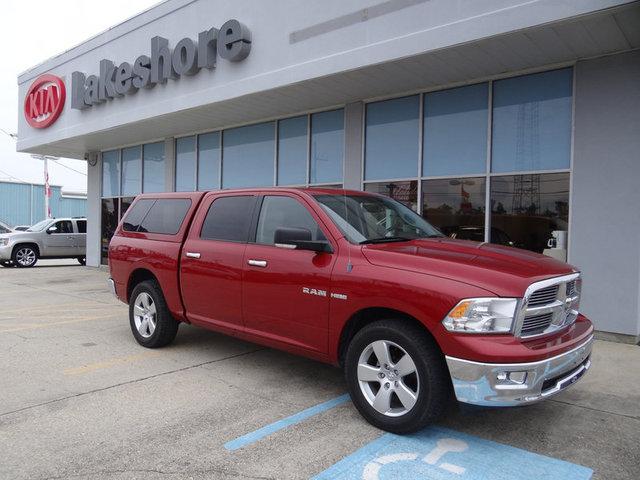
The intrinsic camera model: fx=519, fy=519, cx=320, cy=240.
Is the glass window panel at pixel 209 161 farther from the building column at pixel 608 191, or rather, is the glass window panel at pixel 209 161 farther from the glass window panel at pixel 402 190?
the building column at pixel 608 191

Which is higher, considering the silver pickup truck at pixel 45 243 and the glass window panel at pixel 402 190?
the glass window panel at pixel 402 190

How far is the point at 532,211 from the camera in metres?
7.97

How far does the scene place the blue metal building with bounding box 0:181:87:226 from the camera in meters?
43.9

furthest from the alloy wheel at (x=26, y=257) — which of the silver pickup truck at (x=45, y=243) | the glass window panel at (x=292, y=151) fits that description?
the glass window panel at (x=292, y=151)

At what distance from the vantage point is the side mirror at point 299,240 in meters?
4.20

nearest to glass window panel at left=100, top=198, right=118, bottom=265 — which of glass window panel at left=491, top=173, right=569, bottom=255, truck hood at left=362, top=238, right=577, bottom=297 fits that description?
glass window panel at left=491, top=173, right=569, bottom=255

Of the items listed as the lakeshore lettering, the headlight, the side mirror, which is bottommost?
the headlight

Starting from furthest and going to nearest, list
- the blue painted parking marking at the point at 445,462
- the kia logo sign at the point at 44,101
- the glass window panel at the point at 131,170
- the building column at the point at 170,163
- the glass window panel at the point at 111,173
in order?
the glass window panel at the point at 111,173 → the glass window panel at the point at 131,170 → the kia logo sign at the point at 44,101 → the building column at the point at 170,163 → the blue painted parking marking at the point at 445,462

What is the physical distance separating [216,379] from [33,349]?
2.58m

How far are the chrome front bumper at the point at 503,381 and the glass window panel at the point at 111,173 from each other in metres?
15.8

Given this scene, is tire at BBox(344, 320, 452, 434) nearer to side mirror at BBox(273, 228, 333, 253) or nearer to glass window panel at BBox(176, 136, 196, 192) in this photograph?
side mirror at BBox(273, 228, 333, 253)

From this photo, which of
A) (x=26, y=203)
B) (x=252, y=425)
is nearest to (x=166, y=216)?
(x=252, y=425)

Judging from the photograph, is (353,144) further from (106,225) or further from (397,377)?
(106,225)

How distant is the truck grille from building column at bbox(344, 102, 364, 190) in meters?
6.37
